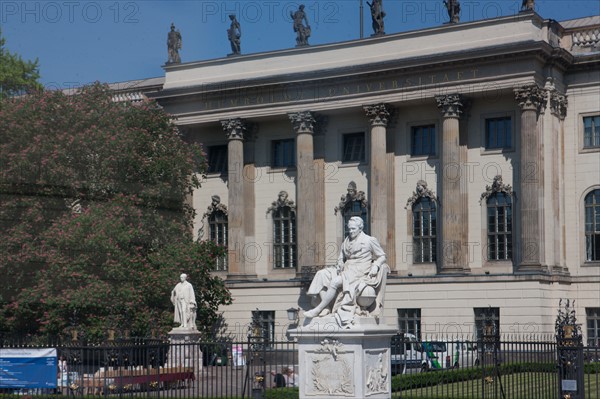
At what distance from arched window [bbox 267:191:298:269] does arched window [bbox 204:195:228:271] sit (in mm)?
2690

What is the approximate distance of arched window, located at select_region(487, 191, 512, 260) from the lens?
177 ft

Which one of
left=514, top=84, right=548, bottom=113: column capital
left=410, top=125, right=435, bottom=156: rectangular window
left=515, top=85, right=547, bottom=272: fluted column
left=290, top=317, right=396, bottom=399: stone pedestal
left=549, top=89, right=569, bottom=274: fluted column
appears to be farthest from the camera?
left=410, top=125, right=435, bottom=156: rectangular window

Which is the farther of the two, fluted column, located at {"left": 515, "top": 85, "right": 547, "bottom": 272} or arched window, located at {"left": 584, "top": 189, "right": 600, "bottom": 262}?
arched window, located at {"left": 584, "top": 189, "right": 600, "bottom": 262}

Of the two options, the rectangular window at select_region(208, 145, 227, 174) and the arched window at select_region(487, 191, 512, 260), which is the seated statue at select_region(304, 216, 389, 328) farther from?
the rectangular window at select_region(208, 145, 227, 174)

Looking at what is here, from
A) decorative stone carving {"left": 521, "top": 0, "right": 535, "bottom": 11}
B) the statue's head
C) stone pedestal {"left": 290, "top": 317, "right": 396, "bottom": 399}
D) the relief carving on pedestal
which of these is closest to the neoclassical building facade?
decorative stone carving {"left": 521, "top": 0, "right": 535, "bottom": 11}

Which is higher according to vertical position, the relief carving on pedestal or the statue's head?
the statue's head

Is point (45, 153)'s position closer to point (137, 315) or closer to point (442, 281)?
point (137, 315)

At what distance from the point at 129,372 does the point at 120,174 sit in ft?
68.9

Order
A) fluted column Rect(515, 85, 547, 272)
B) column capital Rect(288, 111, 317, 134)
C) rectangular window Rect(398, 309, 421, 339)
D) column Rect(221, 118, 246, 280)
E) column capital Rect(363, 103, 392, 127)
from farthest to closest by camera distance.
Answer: column Rect(221, 118, 246, 280) → column capital Rect(288, 111, 317, 134) → column capital Rect(363, 103, 392, 127) → rectangular window Rect(398, 309, 421, 339) → fluted column Rect(515, 85, 547, 272)

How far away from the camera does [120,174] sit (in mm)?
50250

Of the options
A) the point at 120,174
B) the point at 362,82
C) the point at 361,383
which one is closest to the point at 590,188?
the point at 362,82

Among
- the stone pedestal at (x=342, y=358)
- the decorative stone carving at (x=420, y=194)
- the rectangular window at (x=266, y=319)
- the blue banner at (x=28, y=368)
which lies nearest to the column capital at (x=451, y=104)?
the decorative stone carving at (x=420, y=194)

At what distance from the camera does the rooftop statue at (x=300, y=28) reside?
5981 cm

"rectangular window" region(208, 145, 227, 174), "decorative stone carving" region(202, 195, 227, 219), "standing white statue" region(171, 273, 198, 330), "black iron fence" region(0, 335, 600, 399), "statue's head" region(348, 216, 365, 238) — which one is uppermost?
"rectangular window" region(208, 145, 227, 174)
